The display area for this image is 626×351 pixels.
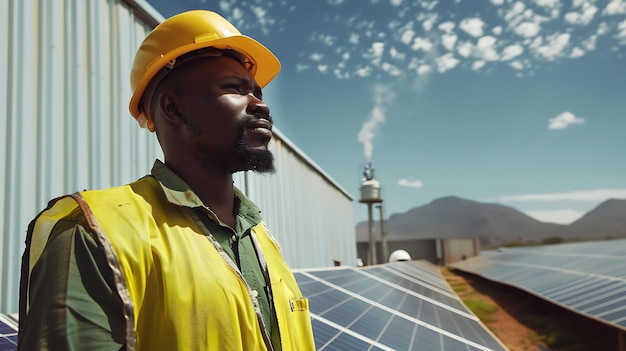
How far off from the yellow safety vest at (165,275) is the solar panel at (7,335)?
1.17 m

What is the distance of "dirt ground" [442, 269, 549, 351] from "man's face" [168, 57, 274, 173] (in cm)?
1388

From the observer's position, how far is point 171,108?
2145mm

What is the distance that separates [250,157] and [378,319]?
396cm

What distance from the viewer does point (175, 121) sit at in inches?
84.0

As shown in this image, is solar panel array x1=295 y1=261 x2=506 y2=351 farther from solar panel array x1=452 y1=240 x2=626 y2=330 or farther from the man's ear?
solar panel array x1=452 y1=240 x2=626 y2=330

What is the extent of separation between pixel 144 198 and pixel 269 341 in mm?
742

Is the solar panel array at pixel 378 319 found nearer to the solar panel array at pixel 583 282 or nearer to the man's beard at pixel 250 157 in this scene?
the man's beard at pixel 250 157

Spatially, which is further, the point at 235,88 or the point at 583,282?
the point at 583,282

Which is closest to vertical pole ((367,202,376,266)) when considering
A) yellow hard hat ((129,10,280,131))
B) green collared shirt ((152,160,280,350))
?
yellow hard hat ((129,10,280,131))

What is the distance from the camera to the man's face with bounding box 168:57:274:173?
2084 millimetres

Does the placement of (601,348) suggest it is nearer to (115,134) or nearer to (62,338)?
(115,134)

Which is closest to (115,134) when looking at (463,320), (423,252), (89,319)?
(89,319)

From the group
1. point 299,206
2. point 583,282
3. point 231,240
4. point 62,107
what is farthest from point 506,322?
point 231,240

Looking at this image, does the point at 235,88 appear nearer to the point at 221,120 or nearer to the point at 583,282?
the point at 221,120
